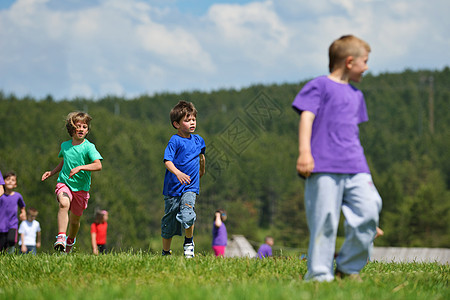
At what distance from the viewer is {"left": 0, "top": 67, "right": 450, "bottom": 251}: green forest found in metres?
64.8

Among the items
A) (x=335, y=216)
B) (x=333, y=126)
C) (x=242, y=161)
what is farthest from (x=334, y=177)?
(x=242, y=161)

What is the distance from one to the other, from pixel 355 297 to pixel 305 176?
123 centimetres

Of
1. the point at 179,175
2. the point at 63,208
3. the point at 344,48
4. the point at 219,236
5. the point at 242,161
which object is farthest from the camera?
the point at 242,161

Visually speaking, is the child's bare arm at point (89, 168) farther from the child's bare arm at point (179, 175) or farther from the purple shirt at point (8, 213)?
the purple shirt at point (8, 213)

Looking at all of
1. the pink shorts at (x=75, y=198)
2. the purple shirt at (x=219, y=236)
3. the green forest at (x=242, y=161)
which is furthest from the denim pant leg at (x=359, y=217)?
the green forest at (x=242, y=161)

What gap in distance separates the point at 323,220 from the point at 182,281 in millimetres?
1299

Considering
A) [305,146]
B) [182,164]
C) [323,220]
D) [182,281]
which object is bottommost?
[182,281]

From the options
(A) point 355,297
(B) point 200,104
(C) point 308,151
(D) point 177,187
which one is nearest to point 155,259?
(D) point 177,187

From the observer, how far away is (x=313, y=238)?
473 cm

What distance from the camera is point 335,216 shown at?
187 inches

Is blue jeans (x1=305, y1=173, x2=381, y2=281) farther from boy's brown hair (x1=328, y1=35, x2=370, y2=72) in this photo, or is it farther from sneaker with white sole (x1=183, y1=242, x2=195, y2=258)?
sneaker with white sole (x1=183, y1=242, x2=195, y2=258)

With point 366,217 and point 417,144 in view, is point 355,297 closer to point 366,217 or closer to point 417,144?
point 366,217

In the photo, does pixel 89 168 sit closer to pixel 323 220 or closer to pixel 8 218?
pixel 323 220

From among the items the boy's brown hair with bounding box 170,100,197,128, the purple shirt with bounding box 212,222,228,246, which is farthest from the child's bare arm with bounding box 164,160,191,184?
the purple shirt with bounding box 212,222,228,246
